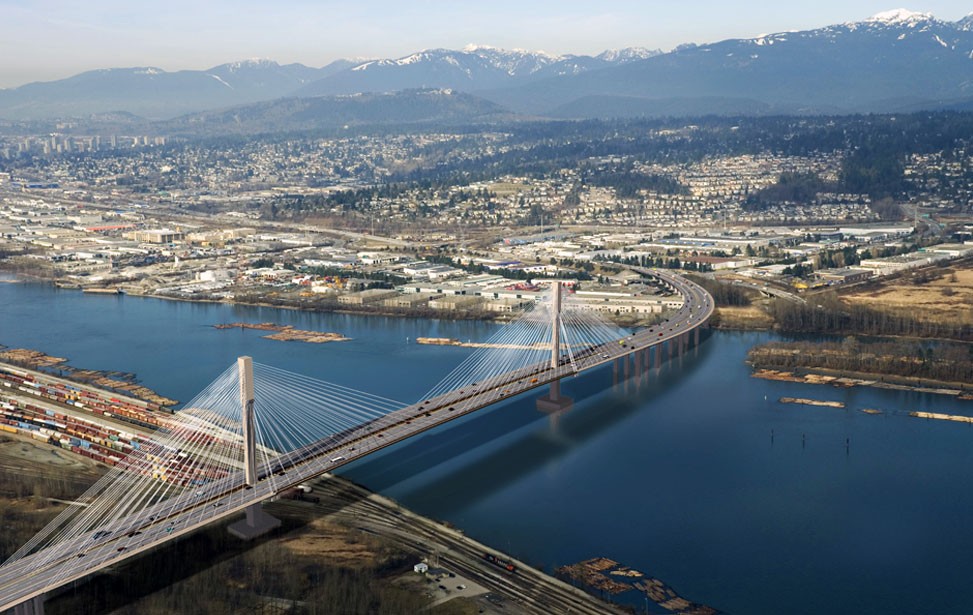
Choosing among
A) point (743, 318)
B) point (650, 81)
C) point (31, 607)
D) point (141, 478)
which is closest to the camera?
point (31, 607)

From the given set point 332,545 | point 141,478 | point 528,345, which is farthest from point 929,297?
point 141,478

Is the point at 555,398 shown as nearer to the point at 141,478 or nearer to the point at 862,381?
the point at 862,381

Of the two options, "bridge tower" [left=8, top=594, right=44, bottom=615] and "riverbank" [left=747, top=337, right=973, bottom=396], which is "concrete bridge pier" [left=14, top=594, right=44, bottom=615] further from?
"riverbank" [left=747, top=337, right=973, bottom=396]

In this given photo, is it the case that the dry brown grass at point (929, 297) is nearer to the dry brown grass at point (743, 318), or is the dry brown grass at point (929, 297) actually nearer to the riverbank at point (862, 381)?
the dry brown grass at point (743, 318)

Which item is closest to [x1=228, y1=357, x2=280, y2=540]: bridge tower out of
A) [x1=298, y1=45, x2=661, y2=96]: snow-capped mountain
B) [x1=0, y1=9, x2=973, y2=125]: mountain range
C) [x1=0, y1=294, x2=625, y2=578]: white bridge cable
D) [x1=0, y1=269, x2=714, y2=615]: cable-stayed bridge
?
[x1=0, y1=269, x2=714, y2=615]: cable-stayed bridge

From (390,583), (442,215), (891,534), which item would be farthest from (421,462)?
(442,215)
